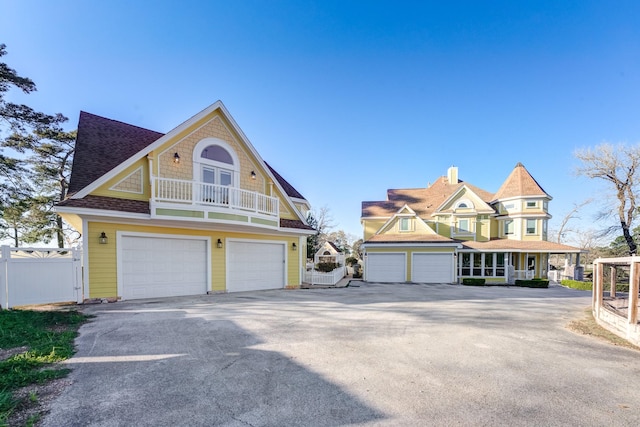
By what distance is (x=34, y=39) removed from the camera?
11.0 meters

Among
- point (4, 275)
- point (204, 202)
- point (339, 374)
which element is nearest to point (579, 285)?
point (339, 374)

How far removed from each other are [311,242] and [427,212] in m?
12.8

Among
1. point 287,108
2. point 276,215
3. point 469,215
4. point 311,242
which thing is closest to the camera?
Result: point 276,215

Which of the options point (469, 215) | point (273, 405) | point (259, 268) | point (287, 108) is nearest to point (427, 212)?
point (469, 215)

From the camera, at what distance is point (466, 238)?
2239 cm

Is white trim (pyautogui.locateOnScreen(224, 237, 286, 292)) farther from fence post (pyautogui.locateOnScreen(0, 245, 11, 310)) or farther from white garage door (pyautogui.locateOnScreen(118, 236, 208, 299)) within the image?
fence post (pyautogui.locateOnScreen(0, 245, 11, 310))

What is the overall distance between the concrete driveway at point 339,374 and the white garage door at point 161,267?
2734 millimetres

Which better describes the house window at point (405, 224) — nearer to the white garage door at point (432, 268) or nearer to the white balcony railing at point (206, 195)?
the white garage door at point (432, 268)

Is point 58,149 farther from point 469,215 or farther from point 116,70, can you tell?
point 469,215

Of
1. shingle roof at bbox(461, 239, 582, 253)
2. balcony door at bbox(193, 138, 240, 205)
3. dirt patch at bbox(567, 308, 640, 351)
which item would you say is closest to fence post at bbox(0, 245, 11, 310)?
balcony door at bbox(193, 138, 240, 205)

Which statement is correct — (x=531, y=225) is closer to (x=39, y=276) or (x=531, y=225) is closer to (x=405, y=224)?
(x=405, y=224)

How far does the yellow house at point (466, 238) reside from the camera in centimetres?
1908

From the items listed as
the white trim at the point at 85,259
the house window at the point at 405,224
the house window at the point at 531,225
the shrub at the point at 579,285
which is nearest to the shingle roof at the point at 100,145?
the white trim at the point at 85,259

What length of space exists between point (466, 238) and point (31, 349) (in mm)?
24633
